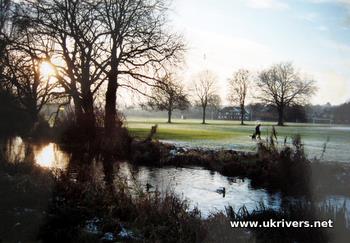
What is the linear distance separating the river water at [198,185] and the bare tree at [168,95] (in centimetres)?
1073

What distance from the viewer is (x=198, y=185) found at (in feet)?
62.7

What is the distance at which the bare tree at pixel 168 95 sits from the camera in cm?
3575

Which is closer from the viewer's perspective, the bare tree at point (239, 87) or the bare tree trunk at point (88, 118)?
the bare tree trunk at point (88, 118)

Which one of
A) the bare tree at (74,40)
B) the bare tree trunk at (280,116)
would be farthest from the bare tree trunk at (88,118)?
the bare tree trunk at (280,116)

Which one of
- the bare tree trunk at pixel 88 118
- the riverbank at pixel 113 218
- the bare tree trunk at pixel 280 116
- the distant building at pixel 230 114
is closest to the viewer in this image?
the riverbank at pixel 113 218

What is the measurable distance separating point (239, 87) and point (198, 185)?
96.5 meters

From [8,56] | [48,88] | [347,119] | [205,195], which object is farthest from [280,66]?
[205,195]

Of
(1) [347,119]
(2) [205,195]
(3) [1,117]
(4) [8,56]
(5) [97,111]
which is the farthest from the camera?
(1) [347,119]

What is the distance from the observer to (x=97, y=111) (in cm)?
3541

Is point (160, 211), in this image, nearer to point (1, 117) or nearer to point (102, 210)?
point (102, 210)

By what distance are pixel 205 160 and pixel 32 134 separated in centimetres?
2184

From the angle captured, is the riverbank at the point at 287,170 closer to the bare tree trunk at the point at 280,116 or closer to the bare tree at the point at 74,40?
the bare tree at the point at 74,40

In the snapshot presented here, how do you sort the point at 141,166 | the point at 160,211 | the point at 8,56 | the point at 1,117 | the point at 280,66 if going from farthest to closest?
1. the point at 280,66
2. the point at 1,117
3. the point at 8,56
4. the point at 141,166
5. the point at 160,211

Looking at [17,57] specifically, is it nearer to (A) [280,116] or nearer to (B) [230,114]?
(A) [280,116]
